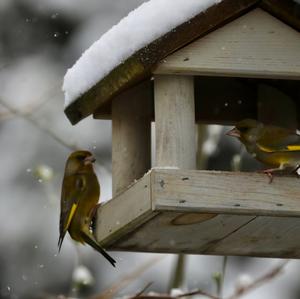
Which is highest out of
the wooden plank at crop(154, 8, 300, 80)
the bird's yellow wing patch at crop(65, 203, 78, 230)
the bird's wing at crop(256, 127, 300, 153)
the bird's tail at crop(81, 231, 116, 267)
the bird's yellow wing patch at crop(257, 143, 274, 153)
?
the wooden plank at crop(154, 8, 300, 80)

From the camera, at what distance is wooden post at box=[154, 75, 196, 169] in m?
5.92

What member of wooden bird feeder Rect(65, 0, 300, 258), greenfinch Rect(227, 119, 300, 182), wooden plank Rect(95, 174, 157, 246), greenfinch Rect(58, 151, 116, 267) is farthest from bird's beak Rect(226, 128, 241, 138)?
greenfinch Rect(58, 151, 116, 267)

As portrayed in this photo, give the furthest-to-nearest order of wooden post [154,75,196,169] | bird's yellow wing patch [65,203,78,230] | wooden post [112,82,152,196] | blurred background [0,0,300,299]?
1. blurred background [0,0,300,299]
2. bird's yellow wing patch [65,203,78,230]
3. wooden post [112,82,152,196]
4. wooden post [154,75,196,169]

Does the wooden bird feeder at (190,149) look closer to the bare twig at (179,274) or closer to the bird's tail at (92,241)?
the bird's tail at (92,241)

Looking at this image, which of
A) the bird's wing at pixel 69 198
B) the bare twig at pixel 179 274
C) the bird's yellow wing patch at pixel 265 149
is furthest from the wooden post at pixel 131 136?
the bare twig at pixel 179 274

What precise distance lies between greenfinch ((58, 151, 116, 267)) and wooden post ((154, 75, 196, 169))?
2.07 feet

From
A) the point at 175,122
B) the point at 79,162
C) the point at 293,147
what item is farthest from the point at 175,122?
the point at 79,162

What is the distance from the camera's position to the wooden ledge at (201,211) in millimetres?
5688

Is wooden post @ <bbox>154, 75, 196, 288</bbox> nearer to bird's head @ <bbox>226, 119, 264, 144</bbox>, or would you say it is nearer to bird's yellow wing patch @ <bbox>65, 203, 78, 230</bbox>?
bird's head @ <bbox>226, 119, 264, 144</bbox>

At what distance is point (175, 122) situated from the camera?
5.98 metres

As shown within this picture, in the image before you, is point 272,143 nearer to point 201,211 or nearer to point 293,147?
point 293,147

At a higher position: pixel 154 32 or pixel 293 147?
pixel 154 32

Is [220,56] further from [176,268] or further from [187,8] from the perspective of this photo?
[176,268]

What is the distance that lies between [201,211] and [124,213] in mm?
410
